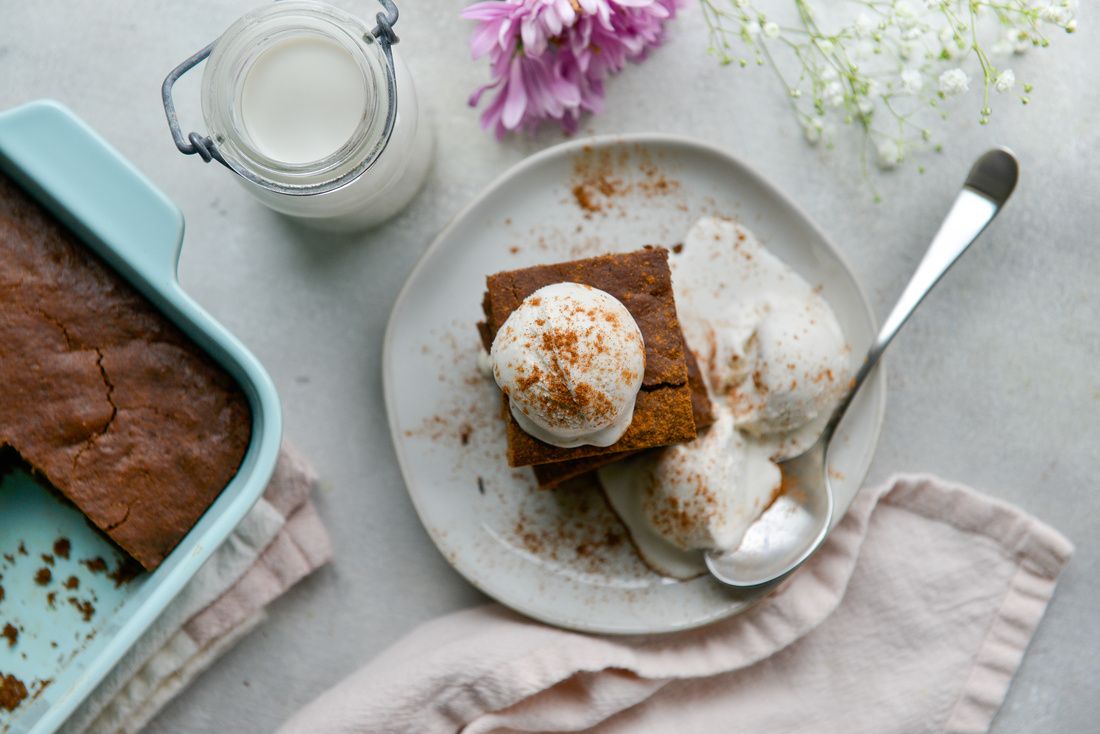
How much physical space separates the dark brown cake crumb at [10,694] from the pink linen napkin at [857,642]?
0.58 meters

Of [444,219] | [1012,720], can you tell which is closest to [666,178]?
[444,219]

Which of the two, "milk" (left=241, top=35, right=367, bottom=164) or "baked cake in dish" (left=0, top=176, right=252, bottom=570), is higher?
"milk" (left=241, top=35, right=367, bottom=164)

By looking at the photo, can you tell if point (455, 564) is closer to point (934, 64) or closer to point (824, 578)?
point (824, 578)

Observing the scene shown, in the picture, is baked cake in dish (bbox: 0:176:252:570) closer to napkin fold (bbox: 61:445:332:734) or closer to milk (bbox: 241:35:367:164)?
napkin fold (bbox: 61:445:332:734)

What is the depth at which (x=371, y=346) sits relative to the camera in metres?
2.00

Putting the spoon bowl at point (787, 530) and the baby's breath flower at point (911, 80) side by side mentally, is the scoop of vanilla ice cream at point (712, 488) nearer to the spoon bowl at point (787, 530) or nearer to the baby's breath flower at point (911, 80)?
the spoon bowl at point (787, 530)

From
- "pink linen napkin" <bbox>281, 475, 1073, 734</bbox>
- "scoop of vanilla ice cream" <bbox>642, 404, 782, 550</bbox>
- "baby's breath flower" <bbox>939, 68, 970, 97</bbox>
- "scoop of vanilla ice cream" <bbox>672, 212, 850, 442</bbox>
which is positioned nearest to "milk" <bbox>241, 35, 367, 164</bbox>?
"scoop of vanilla ice cream" <bbox>672, 212, 850, 442</bbox>

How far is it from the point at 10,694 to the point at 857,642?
76.3 inches

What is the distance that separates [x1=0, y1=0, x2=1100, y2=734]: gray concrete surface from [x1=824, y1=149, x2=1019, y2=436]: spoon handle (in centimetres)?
9

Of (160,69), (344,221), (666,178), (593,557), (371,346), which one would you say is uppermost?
(160,69)

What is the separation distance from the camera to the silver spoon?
1853 mm

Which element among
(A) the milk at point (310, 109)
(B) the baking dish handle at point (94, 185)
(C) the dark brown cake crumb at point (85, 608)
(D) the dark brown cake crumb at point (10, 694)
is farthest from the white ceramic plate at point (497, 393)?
(D) the dark brown cake crumb at point (10, 694)

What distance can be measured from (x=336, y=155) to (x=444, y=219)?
1.49 feet

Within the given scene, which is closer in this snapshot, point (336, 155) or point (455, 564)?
point (336, 155)
